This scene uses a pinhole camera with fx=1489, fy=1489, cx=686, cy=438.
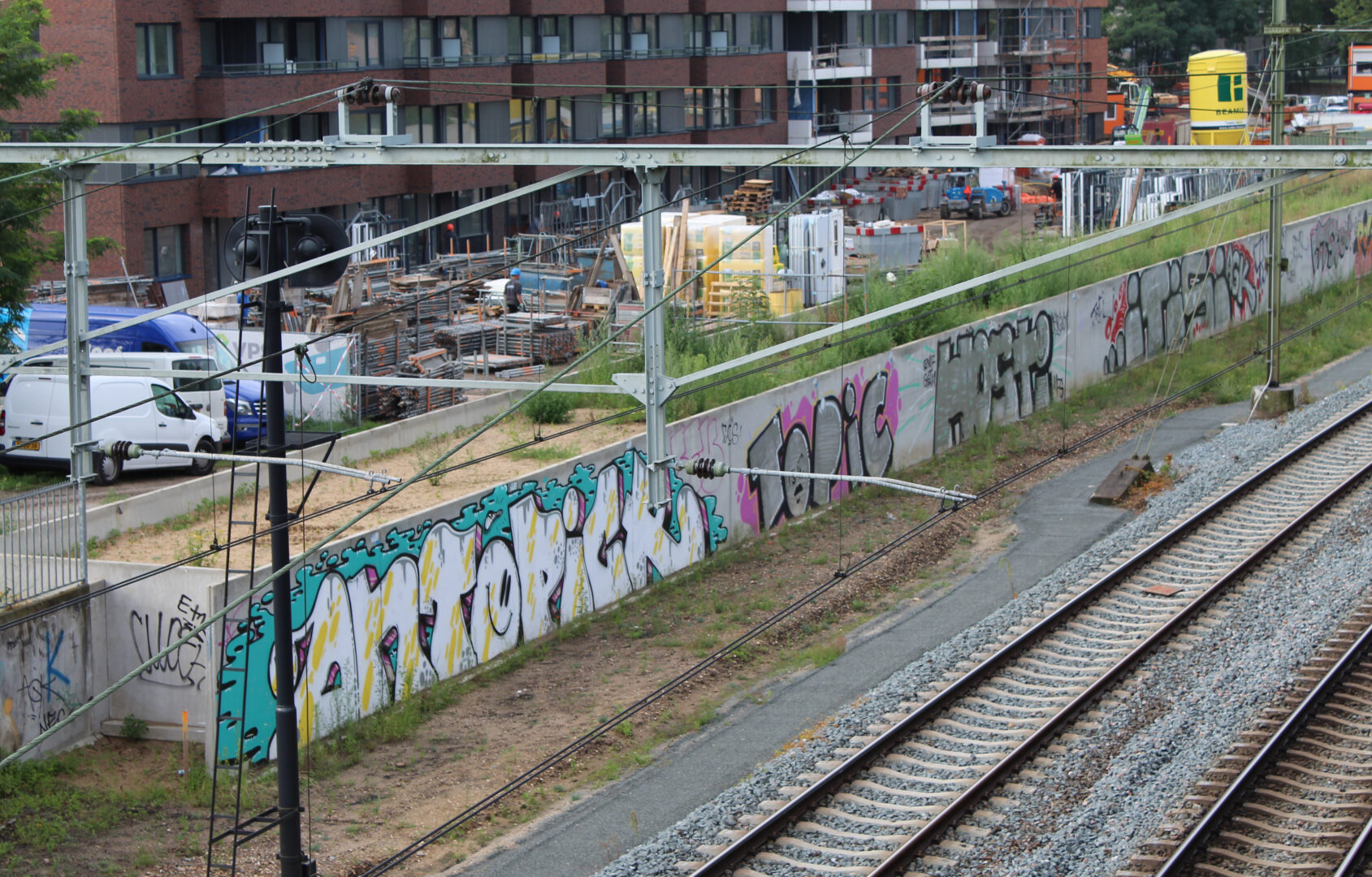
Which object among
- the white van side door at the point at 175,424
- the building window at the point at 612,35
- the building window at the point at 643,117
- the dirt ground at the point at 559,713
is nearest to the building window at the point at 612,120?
the building window at the point at 643,117

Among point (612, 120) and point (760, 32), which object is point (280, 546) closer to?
point (612, 120)

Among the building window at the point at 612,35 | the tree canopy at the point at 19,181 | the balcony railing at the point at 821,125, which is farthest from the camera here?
the balcony railing at the point at 821,125

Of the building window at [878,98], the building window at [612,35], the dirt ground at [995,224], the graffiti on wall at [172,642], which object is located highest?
the building window at [612,35]

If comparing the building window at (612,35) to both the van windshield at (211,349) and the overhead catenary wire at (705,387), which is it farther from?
the van windshield at (211,349)

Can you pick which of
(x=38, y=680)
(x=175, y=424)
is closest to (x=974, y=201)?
(x=175, y=424)

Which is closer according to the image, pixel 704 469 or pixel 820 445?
pixel 704 469

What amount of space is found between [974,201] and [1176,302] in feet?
99.7

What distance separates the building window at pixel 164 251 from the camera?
140 feet

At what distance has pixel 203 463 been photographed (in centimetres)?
2564

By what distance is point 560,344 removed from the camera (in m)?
34.4

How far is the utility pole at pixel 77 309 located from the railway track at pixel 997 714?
6697mm

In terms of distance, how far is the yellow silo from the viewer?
1871 inches

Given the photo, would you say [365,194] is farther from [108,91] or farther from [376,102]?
[376,102]

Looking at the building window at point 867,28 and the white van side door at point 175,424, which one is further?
the building window at point 867,28
